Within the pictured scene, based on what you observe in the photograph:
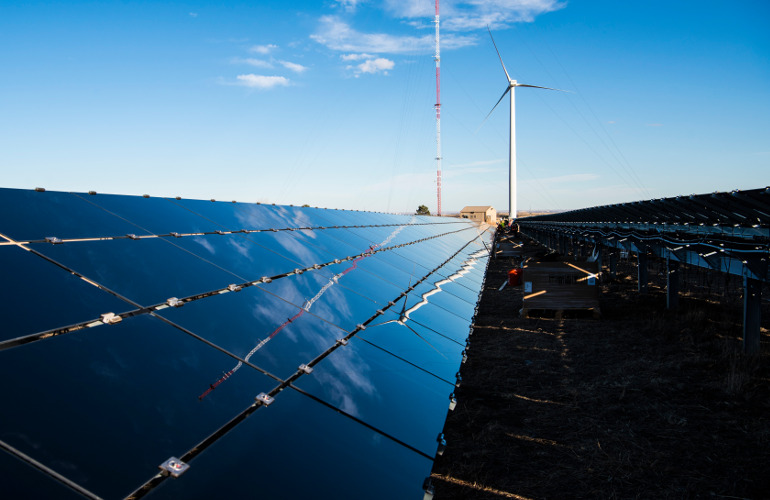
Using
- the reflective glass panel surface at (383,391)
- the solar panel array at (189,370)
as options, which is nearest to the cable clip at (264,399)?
the solar panel array at (189,370)

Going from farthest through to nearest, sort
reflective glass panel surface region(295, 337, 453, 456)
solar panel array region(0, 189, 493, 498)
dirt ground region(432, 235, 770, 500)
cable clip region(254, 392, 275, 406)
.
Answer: dirt ground region(432, 235, 770, 500), reflective glass panel surface region(295, 337, 453, 456), cable clip region(254, 392, 275, 406), solar panel array region(0, 189, 493, 498)

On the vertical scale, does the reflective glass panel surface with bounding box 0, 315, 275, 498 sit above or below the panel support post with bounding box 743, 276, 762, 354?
above

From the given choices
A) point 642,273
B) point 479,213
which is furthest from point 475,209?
point 642,273

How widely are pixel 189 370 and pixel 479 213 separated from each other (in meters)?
179

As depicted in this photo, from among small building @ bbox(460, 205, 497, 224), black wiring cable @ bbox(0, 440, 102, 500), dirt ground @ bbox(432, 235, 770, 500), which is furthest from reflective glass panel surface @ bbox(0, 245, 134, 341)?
small building @ bbox(460, 205, 497, 224)

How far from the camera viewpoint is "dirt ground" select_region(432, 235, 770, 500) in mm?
7719

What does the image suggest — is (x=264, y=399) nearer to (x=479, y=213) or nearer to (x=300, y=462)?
(x=300, y=462)

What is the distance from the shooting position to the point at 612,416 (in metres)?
10.3

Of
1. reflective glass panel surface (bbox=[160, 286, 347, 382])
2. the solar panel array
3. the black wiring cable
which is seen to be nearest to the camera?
the black wiring cable

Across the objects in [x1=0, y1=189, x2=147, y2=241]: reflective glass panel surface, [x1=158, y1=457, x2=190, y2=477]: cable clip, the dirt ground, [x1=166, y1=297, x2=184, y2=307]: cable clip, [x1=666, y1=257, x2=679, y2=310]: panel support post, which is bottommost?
the dirt ground

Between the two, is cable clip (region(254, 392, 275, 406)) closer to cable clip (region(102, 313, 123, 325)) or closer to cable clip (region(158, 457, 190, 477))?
cable clip (region(158, 457, 190, 477))

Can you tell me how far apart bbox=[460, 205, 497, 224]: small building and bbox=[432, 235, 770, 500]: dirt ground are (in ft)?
509

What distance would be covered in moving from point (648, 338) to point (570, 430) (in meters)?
9.19

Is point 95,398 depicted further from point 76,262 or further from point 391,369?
point 391,369
